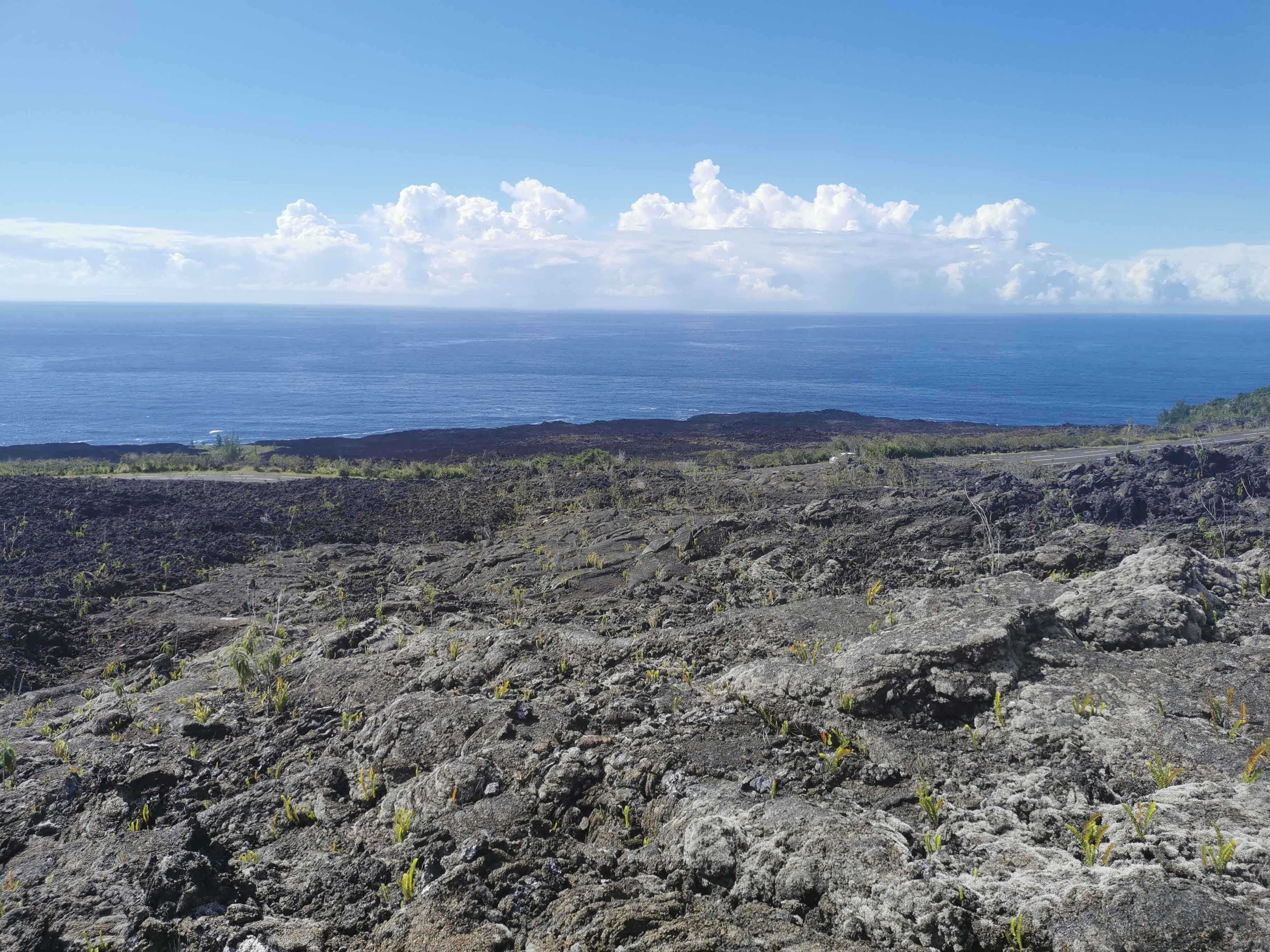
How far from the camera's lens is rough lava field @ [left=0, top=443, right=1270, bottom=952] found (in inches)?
188

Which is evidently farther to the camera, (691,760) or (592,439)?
(592,439)

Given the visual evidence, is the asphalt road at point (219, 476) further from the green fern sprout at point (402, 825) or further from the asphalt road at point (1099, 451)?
the asphalt road at point (1099, 451)

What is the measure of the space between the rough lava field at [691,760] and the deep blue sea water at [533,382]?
5193 cm

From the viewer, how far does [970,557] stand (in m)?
13.1

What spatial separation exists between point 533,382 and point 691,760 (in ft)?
286

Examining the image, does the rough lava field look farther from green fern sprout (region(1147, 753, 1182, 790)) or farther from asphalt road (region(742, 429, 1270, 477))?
asphalt road (region(742, 429, 1270, 477))

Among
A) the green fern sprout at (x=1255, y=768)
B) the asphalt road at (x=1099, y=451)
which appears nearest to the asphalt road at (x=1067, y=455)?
the asphalt road at (x=1099, y=451)

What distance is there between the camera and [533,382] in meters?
91.4

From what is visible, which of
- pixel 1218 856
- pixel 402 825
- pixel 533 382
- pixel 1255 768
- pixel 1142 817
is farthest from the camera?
pixel 533 382

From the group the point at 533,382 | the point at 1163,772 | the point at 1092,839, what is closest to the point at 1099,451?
the point at 1163,772

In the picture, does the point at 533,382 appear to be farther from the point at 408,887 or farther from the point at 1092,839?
the point at 1092,839

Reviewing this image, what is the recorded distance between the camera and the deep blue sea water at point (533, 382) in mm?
64938

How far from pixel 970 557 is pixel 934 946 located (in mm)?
9905

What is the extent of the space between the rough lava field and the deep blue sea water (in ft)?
170
